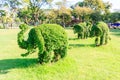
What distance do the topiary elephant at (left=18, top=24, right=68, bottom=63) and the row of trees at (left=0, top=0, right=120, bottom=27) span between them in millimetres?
43695

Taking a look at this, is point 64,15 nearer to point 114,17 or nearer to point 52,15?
point 52,15

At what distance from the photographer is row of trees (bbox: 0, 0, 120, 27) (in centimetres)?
5438

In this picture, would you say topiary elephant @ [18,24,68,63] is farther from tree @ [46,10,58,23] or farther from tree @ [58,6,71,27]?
tree @ [46,10,58,23]

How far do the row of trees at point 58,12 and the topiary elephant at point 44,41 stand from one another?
43.7 m

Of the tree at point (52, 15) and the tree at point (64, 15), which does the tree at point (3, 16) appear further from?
the tree at point (64, 15)

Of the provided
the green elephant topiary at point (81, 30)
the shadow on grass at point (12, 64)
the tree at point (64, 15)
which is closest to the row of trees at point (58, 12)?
the tree at point (64, 15)

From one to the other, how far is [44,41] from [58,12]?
4713cm

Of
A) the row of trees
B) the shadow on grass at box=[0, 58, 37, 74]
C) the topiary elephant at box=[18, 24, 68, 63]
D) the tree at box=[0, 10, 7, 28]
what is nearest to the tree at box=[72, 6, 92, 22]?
the row of trees

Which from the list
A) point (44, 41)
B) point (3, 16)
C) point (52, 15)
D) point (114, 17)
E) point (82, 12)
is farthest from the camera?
point (114, 17)

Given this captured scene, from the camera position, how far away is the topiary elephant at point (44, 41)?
9.09 m

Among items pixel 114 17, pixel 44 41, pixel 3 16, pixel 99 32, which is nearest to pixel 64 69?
pixel 44 41

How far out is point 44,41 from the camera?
929 centimetres

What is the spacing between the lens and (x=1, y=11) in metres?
54.5

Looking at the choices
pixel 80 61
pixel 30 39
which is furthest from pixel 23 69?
pixel 80 61
